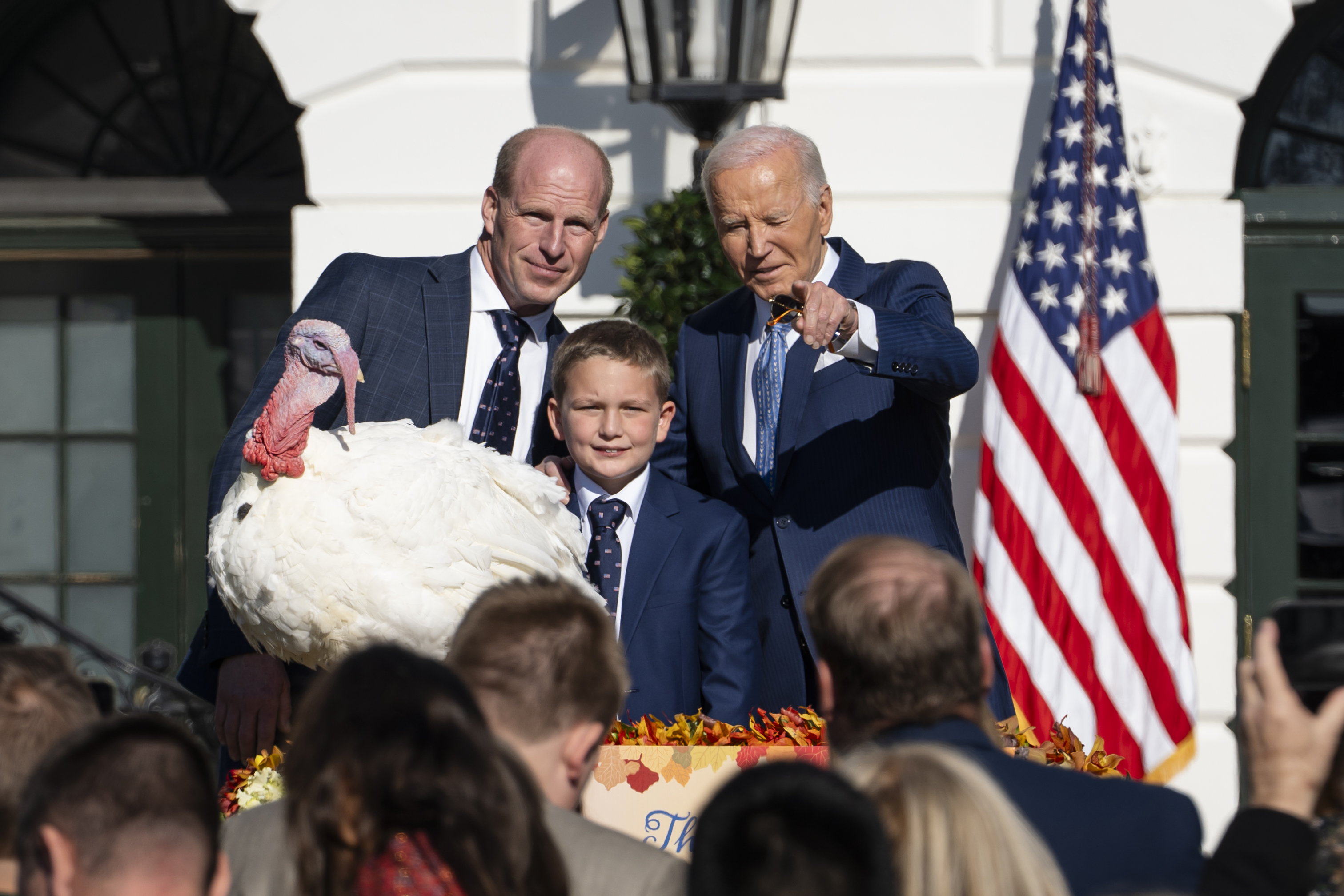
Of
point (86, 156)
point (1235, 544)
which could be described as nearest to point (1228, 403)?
point (1235, 544)

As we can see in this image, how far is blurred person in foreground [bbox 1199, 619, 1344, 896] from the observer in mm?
1500

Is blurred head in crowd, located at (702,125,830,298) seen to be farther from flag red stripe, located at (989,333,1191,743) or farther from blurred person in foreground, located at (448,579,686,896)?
flag red stripe, located at (989,333,1191,743)

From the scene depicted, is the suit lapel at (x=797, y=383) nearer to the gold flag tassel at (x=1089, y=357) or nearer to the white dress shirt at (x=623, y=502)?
the white dress shirt at (x=623, y=502)

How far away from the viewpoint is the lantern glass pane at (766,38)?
3.94 meters

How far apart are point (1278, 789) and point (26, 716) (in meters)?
1.61

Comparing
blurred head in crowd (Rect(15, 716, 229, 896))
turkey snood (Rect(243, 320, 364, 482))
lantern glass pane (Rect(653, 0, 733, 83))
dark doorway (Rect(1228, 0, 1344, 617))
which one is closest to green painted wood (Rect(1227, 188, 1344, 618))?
dark doorway (Rect(1228, 0, 1344, 617))

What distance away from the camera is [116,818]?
4.49 feet

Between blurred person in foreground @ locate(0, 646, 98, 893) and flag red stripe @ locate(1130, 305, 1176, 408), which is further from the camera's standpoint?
flag red stripe @ locate(1130, 305, 1176, 408)

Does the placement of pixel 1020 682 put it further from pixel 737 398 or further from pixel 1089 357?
pixel 737 398

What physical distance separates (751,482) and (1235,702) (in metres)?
2.50

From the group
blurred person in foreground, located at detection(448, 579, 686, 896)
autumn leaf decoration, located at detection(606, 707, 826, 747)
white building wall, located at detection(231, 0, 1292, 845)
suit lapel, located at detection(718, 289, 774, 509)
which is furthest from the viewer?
white building wall, located at detection(231, 0, 1292, 845)

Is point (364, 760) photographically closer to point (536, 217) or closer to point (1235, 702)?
point (536, 217)

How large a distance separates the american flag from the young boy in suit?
5.31 feet

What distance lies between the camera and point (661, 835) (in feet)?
7.48
